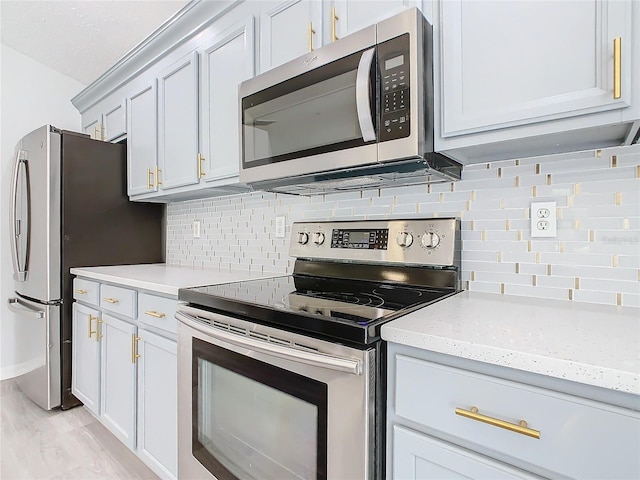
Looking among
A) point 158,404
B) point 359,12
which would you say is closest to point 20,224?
point 158,404

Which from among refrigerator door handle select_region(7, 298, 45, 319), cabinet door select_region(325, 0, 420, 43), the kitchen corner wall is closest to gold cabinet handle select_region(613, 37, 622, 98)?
the kitchen corner wall

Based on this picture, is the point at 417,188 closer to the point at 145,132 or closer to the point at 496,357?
the point at 496,357

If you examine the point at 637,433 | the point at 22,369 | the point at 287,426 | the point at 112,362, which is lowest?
the point at 22,369

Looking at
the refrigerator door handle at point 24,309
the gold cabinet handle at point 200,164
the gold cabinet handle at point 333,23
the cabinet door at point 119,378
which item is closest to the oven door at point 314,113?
the gold cabinet handle at point 333,23

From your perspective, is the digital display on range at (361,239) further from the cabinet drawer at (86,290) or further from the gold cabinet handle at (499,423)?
the cabinet drawer at (86,290)

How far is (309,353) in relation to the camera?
0.92 meters

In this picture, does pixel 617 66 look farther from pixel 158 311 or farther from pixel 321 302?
pixel 158 311

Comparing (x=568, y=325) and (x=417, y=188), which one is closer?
(x=568, y=325)

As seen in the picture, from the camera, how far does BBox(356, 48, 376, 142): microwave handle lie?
43.2 inches

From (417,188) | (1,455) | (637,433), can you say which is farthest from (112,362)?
(637,433)

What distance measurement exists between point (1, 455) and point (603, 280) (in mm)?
2878

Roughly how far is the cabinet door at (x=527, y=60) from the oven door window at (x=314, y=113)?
0.24 m

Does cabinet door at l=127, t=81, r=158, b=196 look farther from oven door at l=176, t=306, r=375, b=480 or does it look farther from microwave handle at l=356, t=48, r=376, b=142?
microwave handle at l=356, t=48, r=376, b=142

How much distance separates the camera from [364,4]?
4.06ft
